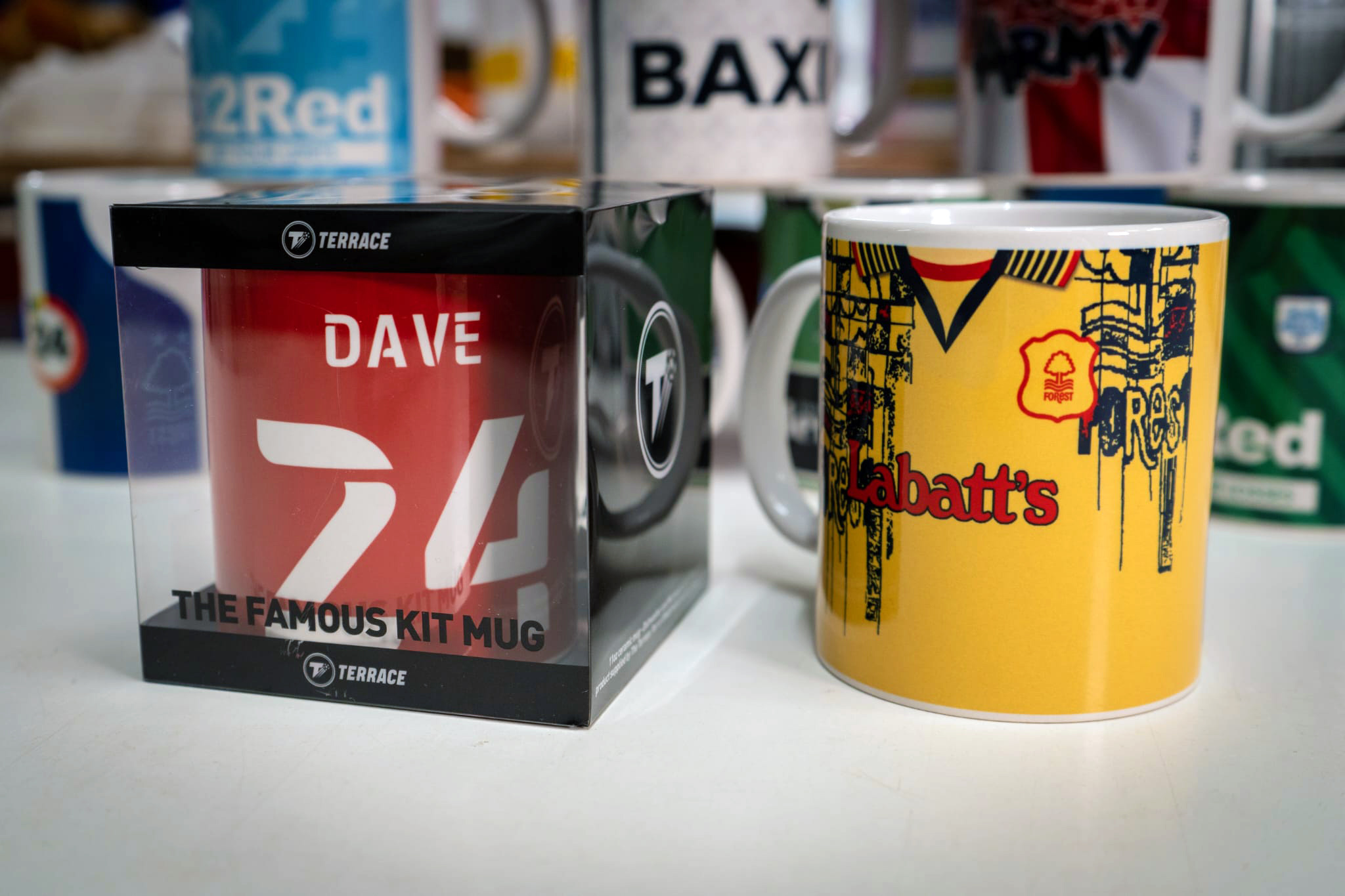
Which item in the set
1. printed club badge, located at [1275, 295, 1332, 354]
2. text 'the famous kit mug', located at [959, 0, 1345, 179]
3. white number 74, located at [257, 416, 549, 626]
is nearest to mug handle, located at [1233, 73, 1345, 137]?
text 'the famous kit mug', located at [959, 0, 1345, 179]

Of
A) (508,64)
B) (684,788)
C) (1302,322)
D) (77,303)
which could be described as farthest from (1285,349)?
(508,64)

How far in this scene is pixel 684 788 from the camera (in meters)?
0.40

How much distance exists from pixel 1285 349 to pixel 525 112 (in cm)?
49

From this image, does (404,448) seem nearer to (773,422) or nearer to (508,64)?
(773,422)

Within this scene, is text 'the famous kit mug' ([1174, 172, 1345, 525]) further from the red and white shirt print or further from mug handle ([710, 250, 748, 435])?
mug handle ([710, 250, 748, 435])

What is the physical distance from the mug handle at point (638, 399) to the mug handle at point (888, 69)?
→ 1.14 feet

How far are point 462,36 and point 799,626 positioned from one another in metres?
1.03

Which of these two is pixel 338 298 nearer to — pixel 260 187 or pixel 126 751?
pixel 126 751

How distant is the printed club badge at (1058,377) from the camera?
1.36 feet

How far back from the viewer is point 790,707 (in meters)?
0.46

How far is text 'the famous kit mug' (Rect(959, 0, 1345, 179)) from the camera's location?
68 centimetres

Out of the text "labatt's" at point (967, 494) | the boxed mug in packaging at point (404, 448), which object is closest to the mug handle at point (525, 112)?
the boxed mug in packaging at point (404, 448)

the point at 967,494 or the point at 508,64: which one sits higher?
the point at 508,64

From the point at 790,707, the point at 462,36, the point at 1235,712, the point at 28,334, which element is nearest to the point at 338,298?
the point at 790,707
